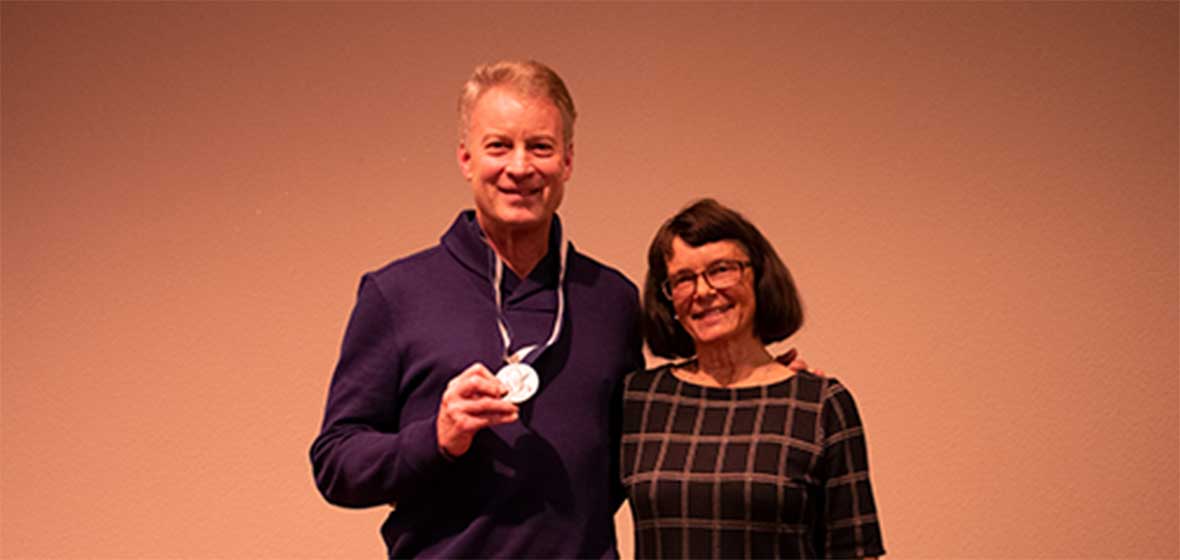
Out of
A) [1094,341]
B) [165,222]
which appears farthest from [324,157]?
[1094,341]

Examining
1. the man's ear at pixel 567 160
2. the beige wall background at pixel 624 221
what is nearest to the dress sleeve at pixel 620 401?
the man's ear at pixel 567 160

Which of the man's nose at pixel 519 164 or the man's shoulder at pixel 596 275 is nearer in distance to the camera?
the man's nose at pixel 519 164

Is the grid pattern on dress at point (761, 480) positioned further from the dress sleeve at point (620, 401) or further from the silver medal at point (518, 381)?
the silver medal at point (518, 381)

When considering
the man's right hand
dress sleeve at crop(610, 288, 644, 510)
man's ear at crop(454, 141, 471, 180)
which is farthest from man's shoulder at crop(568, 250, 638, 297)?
the man's right hand

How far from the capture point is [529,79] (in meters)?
1.86

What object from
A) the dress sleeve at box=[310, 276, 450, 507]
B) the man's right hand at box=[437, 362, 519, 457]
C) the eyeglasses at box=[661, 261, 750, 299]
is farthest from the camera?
the eyeglasses at box=[661, 261, 750, 299]

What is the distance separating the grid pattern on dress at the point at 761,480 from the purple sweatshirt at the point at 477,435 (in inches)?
4.3

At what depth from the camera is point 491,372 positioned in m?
1.81

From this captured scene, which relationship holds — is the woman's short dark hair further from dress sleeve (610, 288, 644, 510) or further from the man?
the man

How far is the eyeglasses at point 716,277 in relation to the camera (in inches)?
76.5

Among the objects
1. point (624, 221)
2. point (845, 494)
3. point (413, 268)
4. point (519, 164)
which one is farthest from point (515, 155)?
point (624, 221)

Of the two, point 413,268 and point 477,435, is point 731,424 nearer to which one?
point 477,435

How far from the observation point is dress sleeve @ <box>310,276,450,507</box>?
5.71 feet

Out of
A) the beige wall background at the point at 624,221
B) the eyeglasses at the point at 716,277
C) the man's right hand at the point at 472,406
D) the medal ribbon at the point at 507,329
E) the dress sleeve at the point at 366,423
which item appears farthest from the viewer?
the beige wall background at the point at 624,221
